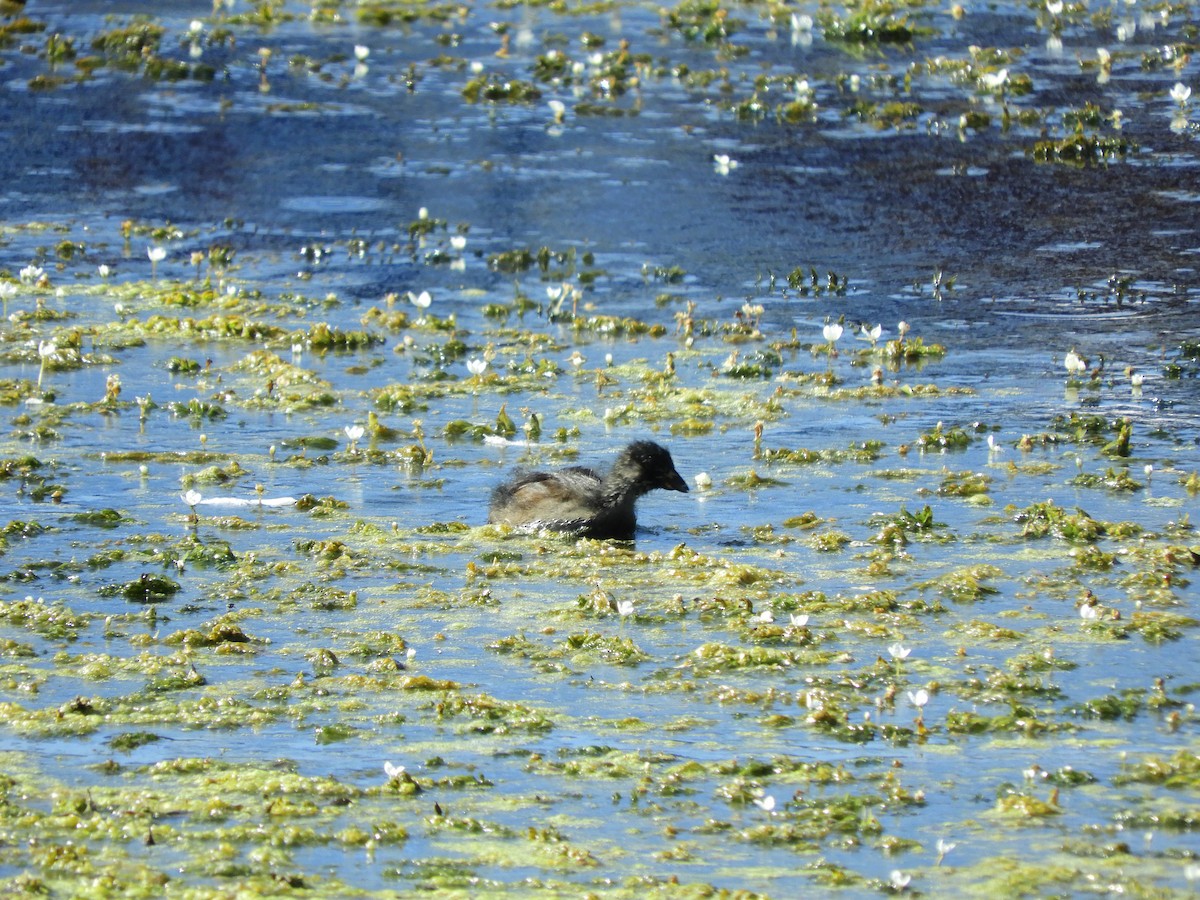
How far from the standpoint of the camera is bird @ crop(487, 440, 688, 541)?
1095cm

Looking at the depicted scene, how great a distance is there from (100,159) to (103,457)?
10.0m

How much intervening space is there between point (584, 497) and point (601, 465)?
98cm

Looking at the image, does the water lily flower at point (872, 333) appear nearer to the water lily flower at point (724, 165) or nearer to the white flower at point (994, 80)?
the water lily flower at point (724, 165)

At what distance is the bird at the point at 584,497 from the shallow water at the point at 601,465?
0.59 feet

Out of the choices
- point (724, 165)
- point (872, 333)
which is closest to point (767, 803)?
point (872, 333)

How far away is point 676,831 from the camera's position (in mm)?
6895

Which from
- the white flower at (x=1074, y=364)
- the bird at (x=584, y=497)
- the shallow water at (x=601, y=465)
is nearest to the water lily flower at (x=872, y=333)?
the shallow water at (x=601, y=465)

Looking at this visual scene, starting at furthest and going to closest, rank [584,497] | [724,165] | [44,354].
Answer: [724,165] < [44,354] < [584,497]

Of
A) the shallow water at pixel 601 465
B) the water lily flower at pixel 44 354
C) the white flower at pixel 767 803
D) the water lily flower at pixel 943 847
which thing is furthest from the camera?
the water lily flower at pixel 44 354

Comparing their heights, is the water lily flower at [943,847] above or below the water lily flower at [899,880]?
above

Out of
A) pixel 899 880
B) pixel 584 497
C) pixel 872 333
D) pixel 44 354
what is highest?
pixel 872 333

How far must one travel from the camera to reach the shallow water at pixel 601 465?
7020 millimetres

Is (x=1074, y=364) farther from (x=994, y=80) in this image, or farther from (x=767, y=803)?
(x=994, y=80)

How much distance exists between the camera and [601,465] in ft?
39.2
